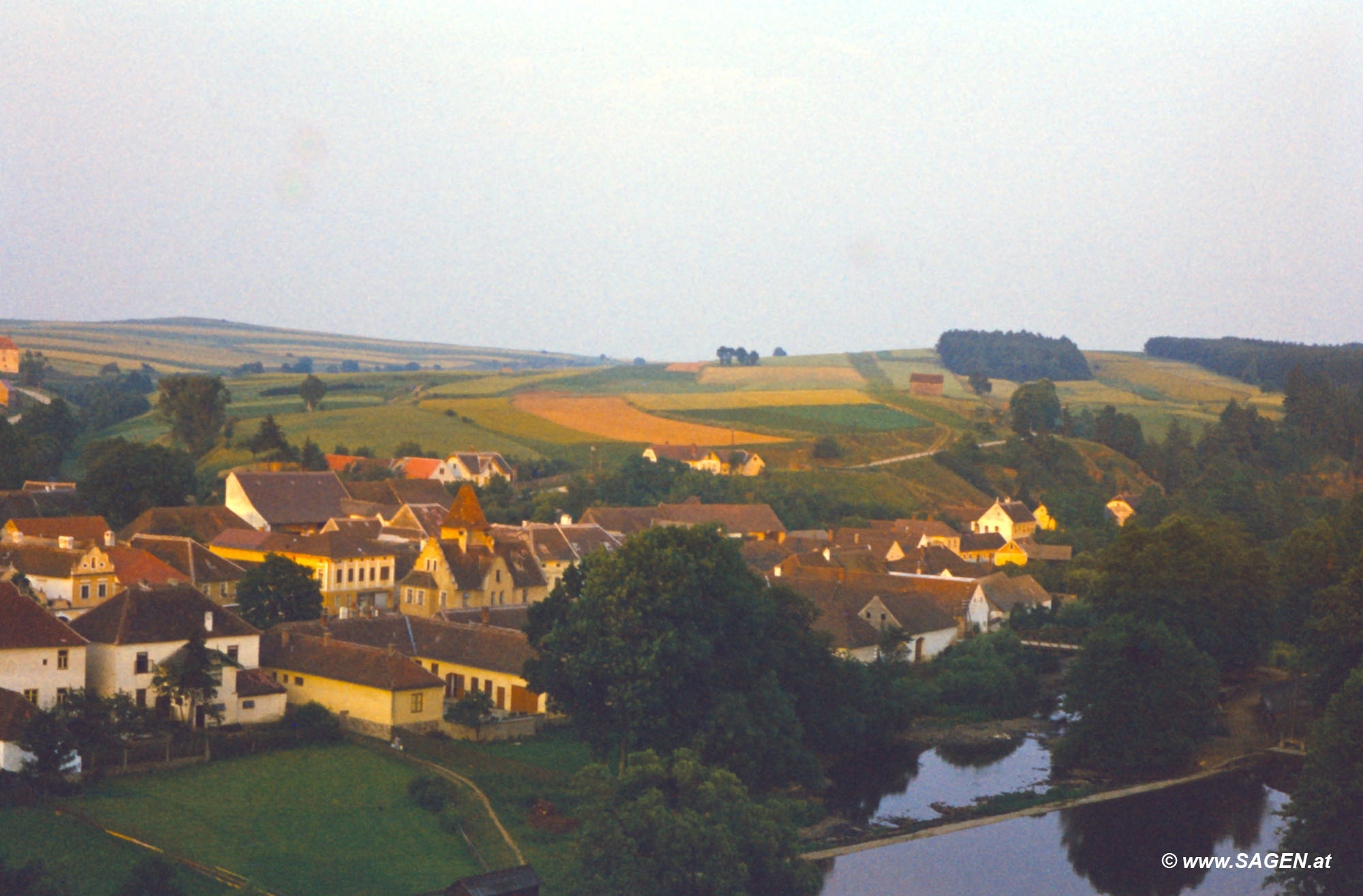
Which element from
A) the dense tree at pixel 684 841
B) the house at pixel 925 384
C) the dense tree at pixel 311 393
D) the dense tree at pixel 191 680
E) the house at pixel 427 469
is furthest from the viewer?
the house at pixel 925 384

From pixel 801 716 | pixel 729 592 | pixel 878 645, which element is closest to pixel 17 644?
pixel 729 592

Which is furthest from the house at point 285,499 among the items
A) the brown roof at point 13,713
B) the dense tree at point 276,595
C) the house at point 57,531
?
the brown roof at point 13,713

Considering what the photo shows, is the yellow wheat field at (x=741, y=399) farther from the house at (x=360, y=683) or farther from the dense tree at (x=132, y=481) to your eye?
the house at (x=360, y=683)

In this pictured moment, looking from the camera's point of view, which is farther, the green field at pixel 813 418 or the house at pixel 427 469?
the green field at pixel 813 418

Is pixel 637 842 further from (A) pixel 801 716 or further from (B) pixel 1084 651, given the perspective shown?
(B) pixel 1084 651

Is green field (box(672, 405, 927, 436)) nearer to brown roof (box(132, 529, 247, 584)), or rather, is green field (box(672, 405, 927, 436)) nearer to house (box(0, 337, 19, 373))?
brown roof (box(132, 529, 247, 584))

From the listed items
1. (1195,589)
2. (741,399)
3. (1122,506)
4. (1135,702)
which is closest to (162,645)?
(1135,702)

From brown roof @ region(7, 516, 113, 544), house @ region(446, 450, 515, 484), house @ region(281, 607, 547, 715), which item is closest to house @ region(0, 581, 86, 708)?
house @ region(281, 607, 547, 715)
